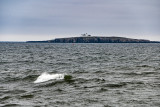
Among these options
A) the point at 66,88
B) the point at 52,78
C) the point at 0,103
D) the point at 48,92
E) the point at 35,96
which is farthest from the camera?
the point at 52,78

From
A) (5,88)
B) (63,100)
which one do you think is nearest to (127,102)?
(63,100)

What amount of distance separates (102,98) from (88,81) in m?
6.64

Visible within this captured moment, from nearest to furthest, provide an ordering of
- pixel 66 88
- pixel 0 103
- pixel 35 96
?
pixel 0 103 < pixel 35 96 < pixel 66 88

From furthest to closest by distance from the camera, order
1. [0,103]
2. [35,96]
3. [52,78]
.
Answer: [52,78] < [35,96] < [0,103]

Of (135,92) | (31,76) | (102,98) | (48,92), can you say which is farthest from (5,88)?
(135,92)

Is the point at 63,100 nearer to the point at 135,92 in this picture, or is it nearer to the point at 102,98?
the point at 102,98

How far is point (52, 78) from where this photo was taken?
26969 mm

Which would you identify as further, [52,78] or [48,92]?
[52,78]

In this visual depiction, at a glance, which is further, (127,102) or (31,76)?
(31,76)

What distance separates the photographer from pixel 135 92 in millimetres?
19312

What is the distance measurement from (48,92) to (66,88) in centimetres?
194

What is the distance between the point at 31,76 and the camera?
28.5 metres

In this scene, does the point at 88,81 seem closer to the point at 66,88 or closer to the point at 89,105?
the point at 66,88

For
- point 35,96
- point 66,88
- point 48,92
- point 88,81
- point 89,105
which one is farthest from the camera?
point 88,81
